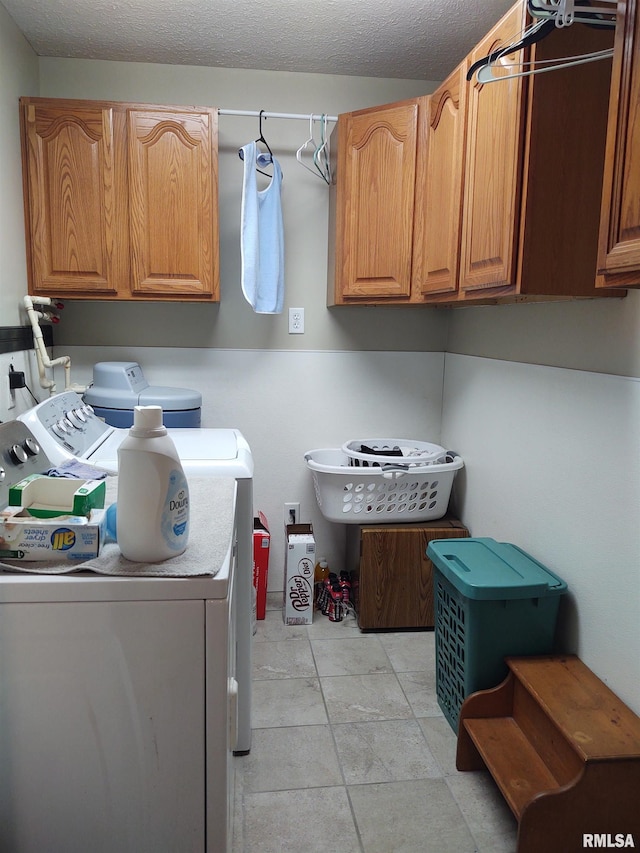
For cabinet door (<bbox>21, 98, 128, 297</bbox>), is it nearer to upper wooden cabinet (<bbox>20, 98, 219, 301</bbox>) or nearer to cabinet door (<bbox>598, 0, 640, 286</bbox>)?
upper wooden cabinet (<bbox>20, 98, 219, 301</bbox>)

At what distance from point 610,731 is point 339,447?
1739 mm

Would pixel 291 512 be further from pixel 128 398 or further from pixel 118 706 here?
pixel 118 706

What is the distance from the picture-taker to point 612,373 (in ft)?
5.45

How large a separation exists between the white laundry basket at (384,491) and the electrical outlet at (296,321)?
0.65 metres

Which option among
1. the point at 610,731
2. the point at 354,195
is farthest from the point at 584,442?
the point at 354,195

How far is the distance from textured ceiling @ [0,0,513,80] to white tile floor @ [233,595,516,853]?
94.5 inches

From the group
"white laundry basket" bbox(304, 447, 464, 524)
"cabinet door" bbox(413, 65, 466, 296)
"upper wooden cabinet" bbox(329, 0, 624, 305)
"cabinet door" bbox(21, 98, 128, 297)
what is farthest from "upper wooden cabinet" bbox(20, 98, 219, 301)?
"white laundry basket" bbox(304, 447, 464, 524)

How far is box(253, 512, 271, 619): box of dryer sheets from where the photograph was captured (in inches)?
106

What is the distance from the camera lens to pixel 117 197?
2344 mm

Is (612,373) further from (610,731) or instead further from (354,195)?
(354,195)

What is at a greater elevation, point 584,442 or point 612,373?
point 612,373

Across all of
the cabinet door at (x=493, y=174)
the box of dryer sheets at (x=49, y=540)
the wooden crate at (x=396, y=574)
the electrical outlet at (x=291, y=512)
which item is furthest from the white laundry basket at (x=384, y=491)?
the box of dryer sheets at (x=49, y=540)

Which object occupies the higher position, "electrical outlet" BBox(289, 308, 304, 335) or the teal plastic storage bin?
"electrical outlet" BBox(289, 308, 304, 335)

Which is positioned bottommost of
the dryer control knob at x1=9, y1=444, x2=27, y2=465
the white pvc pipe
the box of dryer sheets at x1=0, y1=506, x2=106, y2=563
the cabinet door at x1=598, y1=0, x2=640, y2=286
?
the box of dryer sheets at x1=0, y1=506, x2=106, y2=563
